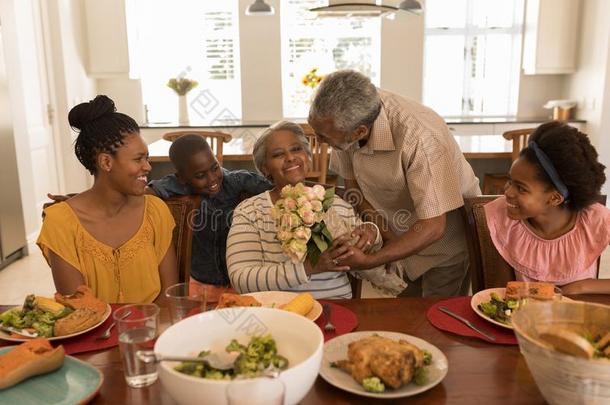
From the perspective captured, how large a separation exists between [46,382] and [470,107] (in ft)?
20.2

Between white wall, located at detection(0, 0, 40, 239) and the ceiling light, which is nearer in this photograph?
white wall, located at detection(0, 0, 40, 239)

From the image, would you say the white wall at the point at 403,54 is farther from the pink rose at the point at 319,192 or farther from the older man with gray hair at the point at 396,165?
the pink rose at the point at 319,192

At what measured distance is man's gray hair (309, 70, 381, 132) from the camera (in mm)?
1838

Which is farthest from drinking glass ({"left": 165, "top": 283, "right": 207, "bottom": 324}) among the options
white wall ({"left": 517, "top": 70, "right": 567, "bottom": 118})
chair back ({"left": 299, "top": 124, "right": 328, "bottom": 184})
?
white wall ({"left": 517, "top": 70, "right": 567, "bottom": 118})

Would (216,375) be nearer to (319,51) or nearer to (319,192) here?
(319,192)

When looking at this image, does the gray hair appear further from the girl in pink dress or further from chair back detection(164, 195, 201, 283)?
the girl in pink dress

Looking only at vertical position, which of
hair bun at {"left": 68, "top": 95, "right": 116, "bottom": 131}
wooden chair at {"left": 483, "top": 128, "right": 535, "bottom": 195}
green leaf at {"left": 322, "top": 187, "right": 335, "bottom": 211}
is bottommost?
wooden chair at {"left": 483, "top": 128, "right": 535, "bottom": 195}

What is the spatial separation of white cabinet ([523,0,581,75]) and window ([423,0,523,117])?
1.41ft

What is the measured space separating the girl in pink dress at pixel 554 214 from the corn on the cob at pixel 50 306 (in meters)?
1.29

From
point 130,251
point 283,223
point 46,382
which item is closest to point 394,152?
point 283,223

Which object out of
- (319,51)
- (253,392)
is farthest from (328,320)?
(319,51)

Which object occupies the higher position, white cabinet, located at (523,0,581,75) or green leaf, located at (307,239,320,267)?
white cabinet, located at (523,0,581,75)

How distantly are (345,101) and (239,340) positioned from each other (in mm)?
971

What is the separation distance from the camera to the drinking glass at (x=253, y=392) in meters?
0.85
